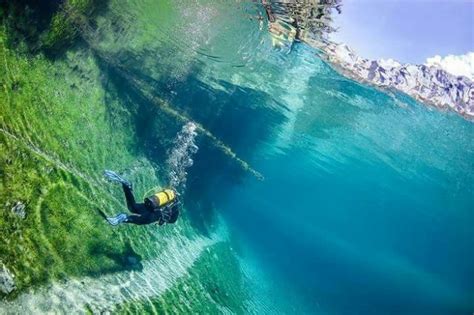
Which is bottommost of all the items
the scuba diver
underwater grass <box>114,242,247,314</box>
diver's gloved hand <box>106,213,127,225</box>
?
underwater grass <box>114,242,247,314</box>

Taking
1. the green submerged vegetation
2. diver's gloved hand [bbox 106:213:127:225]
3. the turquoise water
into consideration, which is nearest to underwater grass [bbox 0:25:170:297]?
the green submerged vegetation

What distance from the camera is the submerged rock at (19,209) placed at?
685 centimetres

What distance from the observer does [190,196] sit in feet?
64.9

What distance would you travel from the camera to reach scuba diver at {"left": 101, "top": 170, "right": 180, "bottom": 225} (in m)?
7.14

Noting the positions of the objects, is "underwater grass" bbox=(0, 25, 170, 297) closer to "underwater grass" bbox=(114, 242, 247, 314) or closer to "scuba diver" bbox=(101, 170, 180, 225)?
"underwater grass" bbox=(114, 242, 247, 314)

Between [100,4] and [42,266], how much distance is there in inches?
494

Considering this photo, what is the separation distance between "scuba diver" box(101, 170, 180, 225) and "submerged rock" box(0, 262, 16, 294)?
5.58 ft

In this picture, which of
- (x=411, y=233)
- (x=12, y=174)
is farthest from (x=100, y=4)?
(x=411, y=233)

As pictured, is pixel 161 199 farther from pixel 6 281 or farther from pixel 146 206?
pixel 6 281

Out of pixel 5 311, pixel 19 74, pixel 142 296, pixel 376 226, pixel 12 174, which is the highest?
pixel 19 74

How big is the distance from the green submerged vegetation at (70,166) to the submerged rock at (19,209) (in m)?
0.05

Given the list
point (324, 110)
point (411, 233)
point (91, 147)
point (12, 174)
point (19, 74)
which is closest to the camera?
point (12, 174)

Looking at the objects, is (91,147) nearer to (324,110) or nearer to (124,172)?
(124,172)

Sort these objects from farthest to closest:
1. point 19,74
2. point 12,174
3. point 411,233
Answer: point 411,233 → point 19,74 → point 12,174
